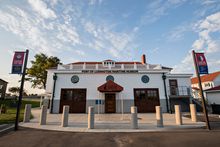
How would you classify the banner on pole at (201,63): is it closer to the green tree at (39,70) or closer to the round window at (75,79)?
the round window at (75,79)

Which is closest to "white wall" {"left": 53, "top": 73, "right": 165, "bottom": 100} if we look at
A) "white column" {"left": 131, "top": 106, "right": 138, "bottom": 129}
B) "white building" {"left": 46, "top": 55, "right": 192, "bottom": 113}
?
"white building" {"left": 46, "top": 55, "right": 192, "bottom": 113}

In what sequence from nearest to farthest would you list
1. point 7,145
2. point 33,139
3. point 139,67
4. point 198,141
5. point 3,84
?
point 7,145, point 198,141, point 33,139, point 139,67, point 3,84

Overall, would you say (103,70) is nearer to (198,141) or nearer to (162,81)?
(162,81)

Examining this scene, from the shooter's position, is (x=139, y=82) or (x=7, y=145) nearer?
(x=7, y=145)

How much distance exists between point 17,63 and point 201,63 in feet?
40.6

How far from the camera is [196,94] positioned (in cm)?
2812

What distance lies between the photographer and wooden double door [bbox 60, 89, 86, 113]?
14.2 m

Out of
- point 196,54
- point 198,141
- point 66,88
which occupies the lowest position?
point 198,141

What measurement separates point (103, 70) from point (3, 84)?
37.9m

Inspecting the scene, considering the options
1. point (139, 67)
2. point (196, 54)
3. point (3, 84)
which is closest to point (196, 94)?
point (139, 67)

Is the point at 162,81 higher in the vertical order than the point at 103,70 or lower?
lower

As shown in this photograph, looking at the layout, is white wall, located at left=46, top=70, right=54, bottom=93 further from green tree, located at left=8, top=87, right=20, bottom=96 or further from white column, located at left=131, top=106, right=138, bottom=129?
green tree, located at left=8, top=87, right=20, bottom=96

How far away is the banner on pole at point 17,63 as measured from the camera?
7.52 meters

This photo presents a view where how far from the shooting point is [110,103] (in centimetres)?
1439
